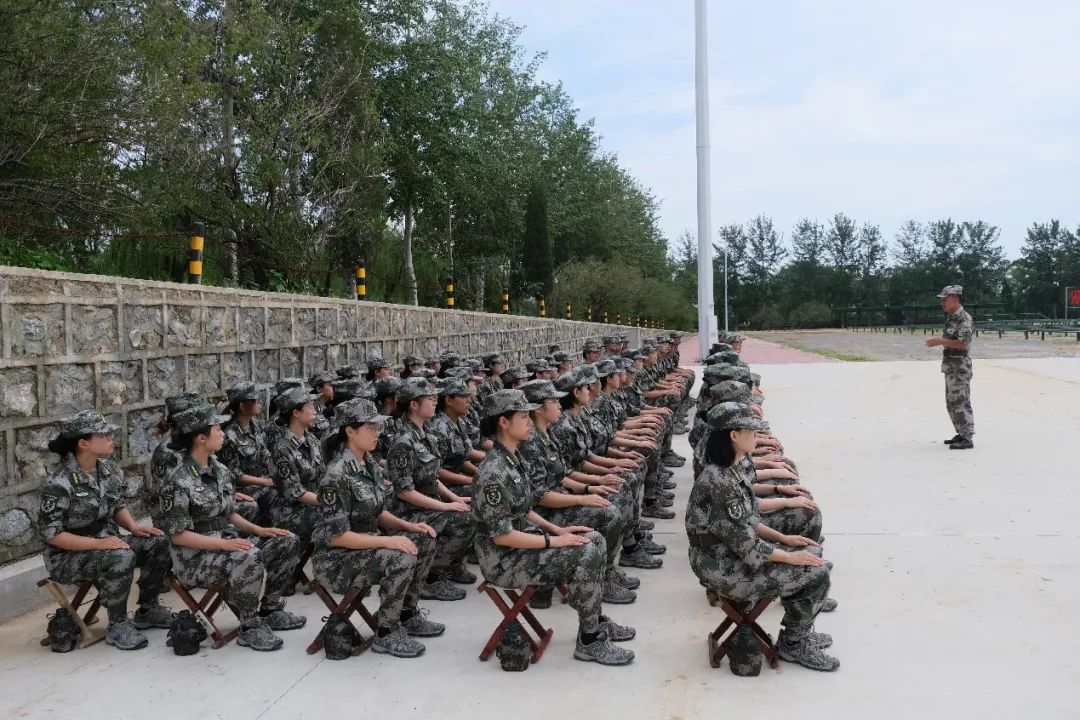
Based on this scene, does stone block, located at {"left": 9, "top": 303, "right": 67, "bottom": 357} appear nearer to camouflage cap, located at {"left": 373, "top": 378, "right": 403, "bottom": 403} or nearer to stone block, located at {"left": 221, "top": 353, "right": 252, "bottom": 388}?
stone block, located at {"left": 221, "top": 353, "right": 252, "bottom": 388}

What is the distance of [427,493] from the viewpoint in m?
6.01

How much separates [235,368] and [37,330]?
2.35 m

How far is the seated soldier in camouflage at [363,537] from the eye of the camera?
15.4 feet

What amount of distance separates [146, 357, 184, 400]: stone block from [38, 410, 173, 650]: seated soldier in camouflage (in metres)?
2.05

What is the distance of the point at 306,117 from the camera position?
15.0 meters

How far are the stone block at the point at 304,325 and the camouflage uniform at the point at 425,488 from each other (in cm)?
387

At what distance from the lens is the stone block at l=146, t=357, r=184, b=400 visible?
7168 millimetres

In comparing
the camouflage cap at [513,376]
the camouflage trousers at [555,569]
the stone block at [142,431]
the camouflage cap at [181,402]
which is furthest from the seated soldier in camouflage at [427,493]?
the stone block at [142,431]

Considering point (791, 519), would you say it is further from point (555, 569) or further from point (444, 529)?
point (444, 529)

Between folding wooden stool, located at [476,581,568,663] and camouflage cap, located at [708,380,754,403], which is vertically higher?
camouflage cap, located at [708,380,754,403]

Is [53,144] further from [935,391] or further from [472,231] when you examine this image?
[472,231]

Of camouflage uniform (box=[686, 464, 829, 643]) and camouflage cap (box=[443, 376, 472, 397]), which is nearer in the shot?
camouflage uniform (box=[686, 464, 829, 643])

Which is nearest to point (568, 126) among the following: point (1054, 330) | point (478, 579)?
point (1054, 330)

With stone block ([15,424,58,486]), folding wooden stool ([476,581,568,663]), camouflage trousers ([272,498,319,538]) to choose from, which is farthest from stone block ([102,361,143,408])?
folding wooden stool ([476,581,568,663])
